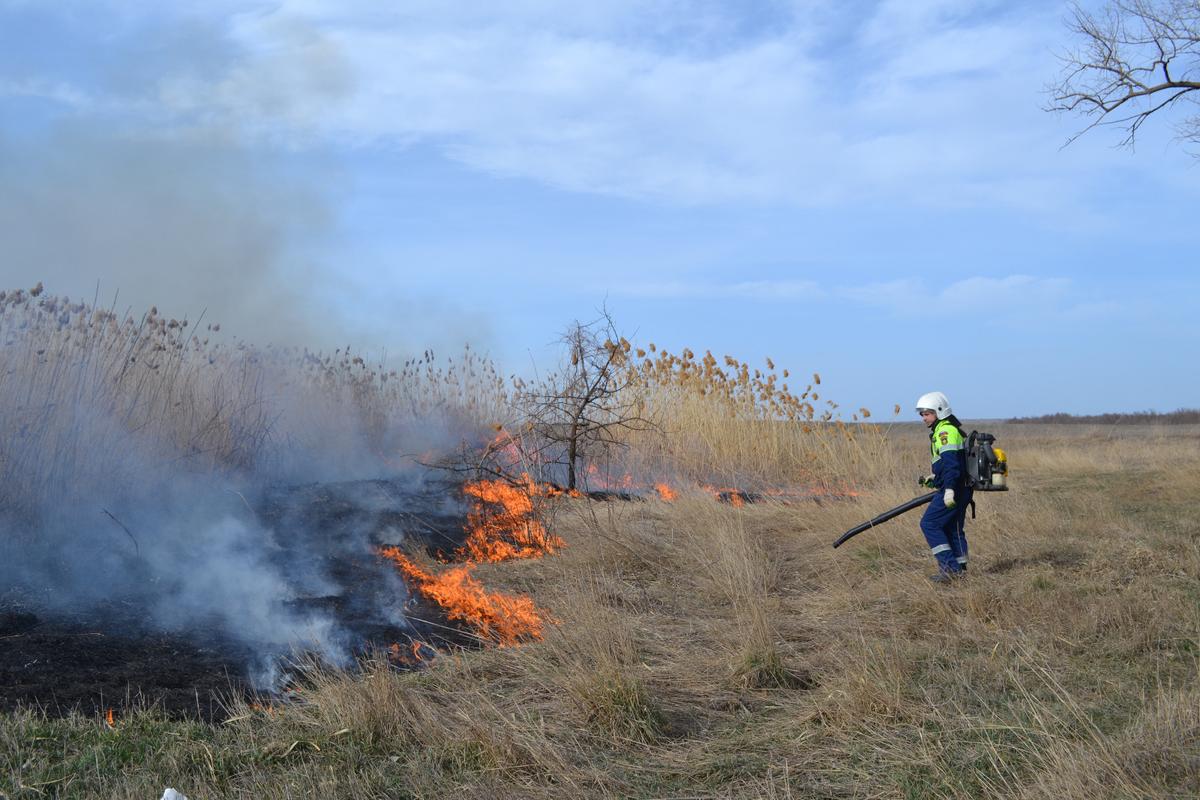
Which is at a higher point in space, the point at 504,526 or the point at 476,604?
the point at 504,526

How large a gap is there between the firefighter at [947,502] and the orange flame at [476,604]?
3529 mm

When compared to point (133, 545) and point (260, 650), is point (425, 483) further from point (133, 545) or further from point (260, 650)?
point (260, 650)

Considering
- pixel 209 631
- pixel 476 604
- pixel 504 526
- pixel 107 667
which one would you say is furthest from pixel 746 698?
pixel 504 526

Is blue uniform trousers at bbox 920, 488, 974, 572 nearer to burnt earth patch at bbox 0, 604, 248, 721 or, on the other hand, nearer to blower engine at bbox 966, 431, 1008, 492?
blower engine at bbox 966, 431, 1008, 492

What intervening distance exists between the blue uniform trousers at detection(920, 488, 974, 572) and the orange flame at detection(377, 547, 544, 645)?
11.6ft

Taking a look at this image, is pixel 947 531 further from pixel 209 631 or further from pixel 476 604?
pixel 209 631

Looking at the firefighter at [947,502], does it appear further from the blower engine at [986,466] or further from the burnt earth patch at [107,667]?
the burnt earth patch at [107,667]

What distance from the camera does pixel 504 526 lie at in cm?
955

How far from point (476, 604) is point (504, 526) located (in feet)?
7.63

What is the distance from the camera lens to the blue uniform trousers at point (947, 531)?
8070mm

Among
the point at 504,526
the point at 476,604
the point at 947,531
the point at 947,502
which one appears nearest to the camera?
the point at 476,604

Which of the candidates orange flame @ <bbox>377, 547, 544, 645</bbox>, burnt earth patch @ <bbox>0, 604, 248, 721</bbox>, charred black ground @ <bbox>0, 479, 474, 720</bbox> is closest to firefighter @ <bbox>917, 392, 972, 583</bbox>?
orange flame @ <bbox>377, 547, 544, 645</bbox>

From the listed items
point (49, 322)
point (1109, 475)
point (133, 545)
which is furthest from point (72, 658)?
point (1109, 475)

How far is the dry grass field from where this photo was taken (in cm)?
388
